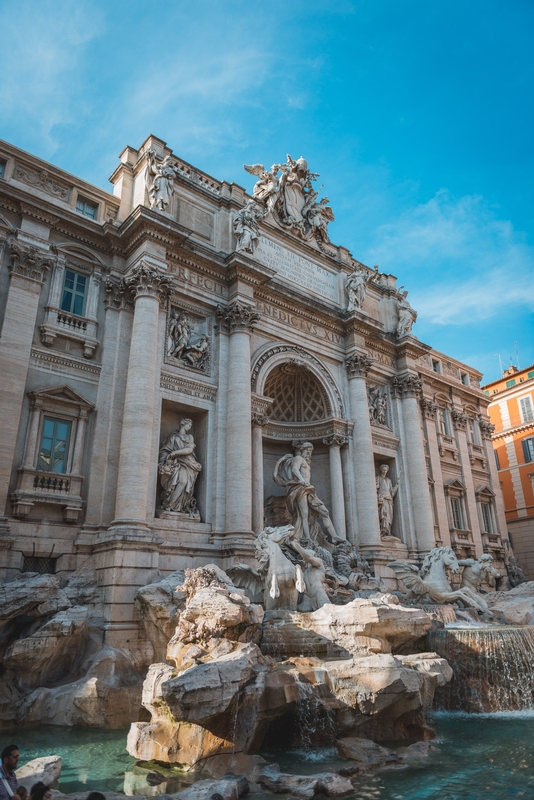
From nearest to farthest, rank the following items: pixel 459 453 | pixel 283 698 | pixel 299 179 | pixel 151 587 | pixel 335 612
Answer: pixel 283 698, pixel 335 612, pixel 151 587, pixel 299 179, pixel 459 453

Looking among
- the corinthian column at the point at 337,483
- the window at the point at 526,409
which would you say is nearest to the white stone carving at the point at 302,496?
the corinthian column at the point at 337,483

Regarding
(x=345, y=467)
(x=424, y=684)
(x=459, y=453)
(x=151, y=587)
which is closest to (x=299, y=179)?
(x=345, y=467)

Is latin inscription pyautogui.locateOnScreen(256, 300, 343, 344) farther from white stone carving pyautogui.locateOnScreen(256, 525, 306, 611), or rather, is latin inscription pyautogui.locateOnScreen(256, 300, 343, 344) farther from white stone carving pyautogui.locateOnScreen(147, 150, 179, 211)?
white stone carving pyautogui.locateOnScreen(256, 525, 306, 611)

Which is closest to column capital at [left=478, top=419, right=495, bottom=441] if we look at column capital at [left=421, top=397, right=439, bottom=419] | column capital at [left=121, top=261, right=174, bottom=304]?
column capital at [left=421, top=397, right=439, bottom=419]

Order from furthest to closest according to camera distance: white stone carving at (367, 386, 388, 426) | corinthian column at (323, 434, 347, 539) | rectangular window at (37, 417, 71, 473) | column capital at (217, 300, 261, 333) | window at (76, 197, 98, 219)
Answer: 1. white stone carving at (367, 386, 388, 426)
2. corinthian column at (323, 434, 347, 539)
3. column capital at (217, 300, 261, 333)
4. window at (76, 197, 98, 219)
5. rectangular window at (37, 417, 71, 473)

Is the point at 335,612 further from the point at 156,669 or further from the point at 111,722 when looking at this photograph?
the point at 111,722

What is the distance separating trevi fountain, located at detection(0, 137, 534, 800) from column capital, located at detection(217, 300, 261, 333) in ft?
0.31

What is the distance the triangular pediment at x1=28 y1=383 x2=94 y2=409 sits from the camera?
13586mm

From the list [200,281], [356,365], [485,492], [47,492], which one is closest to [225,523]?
[47,492]

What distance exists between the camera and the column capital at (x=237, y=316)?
676 inches

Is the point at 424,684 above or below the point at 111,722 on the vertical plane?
above

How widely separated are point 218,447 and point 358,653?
23.7 ft

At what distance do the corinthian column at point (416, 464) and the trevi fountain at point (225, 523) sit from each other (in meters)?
0.09

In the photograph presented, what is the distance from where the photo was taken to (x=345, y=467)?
19828 millimetres
